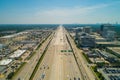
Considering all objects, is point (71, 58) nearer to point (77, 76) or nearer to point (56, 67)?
point (56, 67)

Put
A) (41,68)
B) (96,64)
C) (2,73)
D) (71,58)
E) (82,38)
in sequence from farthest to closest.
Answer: (82,38) → (71,58) → (96,64) → (41,68) → (2,73)

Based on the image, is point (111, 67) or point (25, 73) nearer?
point (25, 73)

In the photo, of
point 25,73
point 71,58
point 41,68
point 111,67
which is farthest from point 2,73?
point 111,67

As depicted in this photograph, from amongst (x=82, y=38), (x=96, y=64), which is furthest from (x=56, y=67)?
(x=82, y=38)

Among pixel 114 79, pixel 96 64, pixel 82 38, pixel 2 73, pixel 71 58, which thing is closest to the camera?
pixel 114 79

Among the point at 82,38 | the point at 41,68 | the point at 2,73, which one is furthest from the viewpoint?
the point at 82,38

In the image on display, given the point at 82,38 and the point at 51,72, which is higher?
the point at 82,38

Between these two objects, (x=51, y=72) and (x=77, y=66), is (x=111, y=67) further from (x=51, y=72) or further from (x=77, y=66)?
(x=51, y=72)

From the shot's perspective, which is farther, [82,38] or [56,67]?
[82,38]

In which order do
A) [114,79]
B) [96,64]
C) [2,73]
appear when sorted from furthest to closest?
[96,64], [2,73], [114,79]
